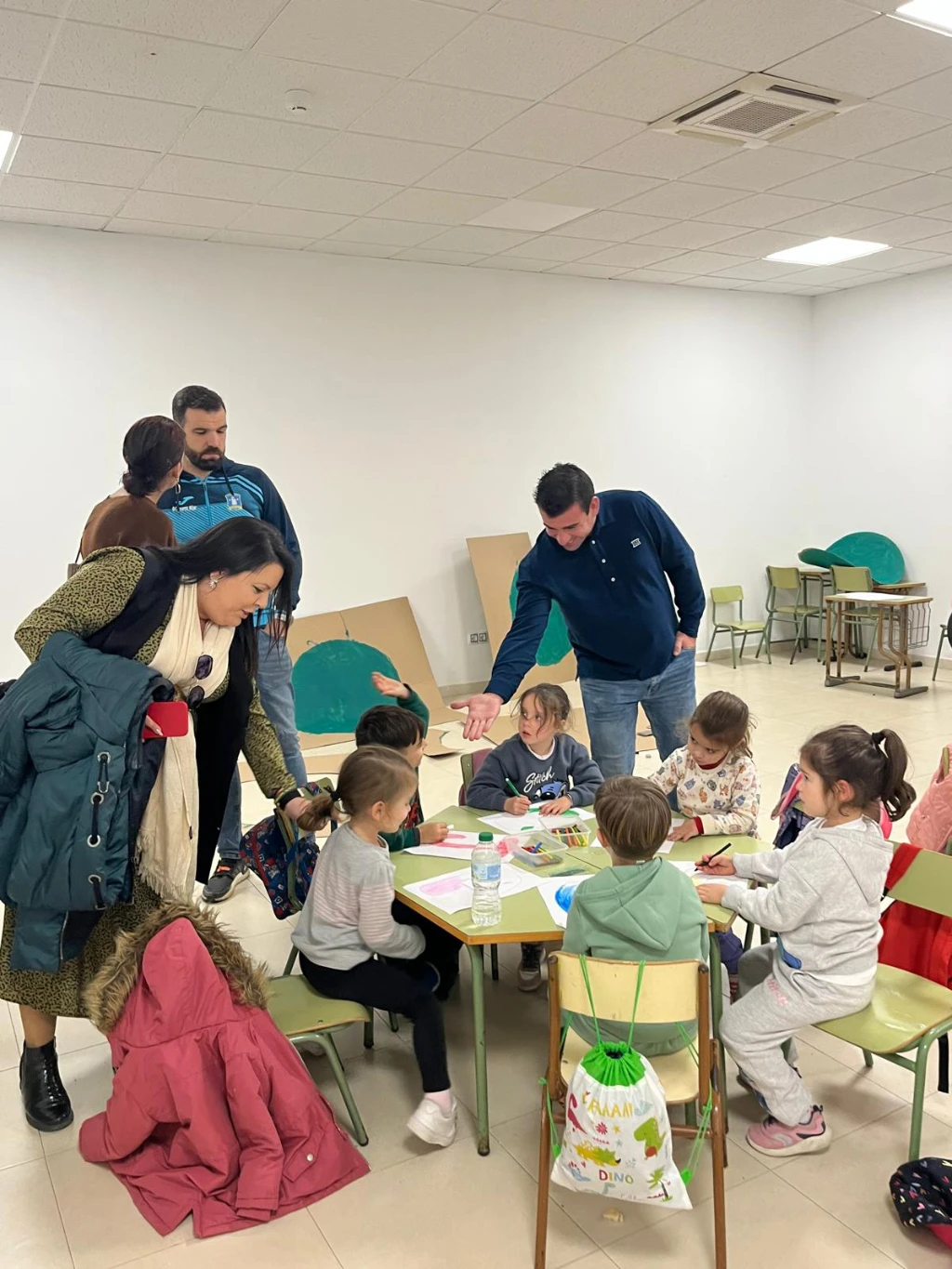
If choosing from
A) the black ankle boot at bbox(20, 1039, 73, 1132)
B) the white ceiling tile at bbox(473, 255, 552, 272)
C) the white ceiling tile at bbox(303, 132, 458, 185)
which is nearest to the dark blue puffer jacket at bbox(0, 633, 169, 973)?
the black ankle boot at bbox(20, 1039, 73, 1132)

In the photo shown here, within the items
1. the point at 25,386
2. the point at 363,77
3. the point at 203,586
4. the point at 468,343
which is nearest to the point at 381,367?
the point at 468,343

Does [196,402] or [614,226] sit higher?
[614,226]

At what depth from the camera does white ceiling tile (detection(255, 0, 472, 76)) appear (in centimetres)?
317

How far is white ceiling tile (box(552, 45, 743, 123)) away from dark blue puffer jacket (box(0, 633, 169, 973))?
2.83 meters

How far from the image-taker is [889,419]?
8555mm

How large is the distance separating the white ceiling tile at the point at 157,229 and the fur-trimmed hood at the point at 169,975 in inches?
178

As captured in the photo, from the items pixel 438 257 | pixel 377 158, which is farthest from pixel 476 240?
pixel 377 158

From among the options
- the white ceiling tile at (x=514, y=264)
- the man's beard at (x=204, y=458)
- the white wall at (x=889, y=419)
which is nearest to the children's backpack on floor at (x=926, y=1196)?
the man's beard at (x=204, y=458)

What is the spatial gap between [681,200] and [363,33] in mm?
2728

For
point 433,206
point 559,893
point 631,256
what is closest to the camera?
point 559,893

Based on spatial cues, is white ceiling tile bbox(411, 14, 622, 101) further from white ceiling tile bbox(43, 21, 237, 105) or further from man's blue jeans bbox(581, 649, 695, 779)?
man's blue jeans bbox(581, 649, 695, 779)

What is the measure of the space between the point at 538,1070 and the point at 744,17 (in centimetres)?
333

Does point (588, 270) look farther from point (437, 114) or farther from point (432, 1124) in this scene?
point (432, 1124)

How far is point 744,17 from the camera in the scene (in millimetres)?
3361
